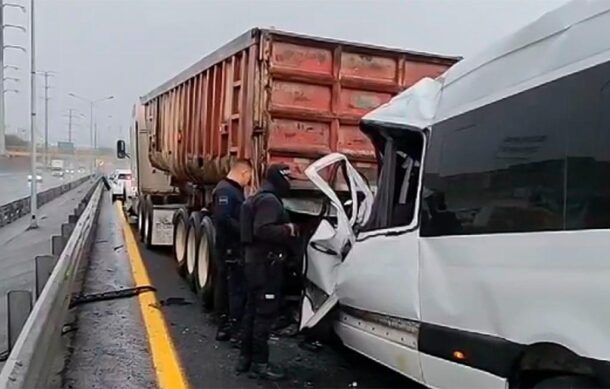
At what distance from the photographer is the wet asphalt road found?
561 centimetres

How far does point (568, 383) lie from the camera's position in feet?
10.1

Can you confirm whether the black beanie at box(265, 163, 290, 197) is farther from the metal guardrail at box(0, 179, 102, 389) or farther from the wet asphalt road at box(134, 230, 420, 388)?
the metal guardrail at box(0, 179, 102, 389)

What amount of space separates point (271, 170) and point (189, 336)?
2.26 m

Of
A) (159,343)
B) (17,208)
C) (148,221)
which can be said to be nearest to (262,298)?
(159,343)

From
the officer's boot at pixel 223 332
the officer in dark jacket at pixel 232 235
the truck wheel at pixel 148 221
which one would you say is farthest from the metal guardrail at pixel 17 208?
the officer in dark jacket at pixel 232 235

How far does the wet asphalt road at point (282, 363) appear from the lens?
5609 mm

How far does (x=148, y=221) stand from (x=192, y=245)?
436cm

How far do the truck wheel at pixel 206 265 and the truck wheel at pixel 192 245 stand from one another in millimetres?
232

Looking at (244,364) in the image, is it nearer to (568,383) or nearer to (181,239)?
(568,383)

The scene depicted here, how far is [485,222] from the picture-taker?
3.63 metres

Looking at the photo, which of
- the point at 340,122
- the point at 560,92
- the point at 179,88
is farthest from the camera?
the point at 179,88

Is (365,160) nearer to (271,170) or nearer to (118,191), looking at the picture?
(271,170)

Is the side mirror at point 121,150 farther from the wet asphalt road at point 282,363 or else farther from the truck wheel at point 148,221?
the wet asphalt road at point 282,363

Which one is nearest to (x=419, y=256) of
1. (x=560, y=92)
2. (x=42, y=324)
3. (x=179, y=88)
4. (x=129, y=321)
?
(x=560, y=92)
